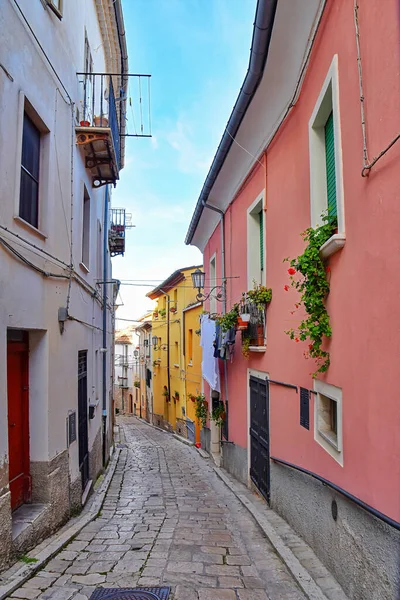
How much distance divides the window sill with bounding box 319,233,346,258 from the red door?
3.53 m

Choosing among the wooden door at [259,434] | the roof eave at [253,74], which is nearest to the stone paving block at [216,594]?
the wooden door at [259,434]

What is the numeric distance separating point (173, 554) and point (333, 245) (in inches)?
145

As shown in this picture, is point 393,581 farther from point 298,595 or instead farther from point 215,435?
point 215,435

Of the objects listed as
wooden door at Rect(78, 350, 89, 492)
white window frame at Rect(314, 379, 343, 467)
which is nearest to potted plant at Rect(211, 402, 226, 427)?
wooden door at Rect(78, 350, 89, 492)

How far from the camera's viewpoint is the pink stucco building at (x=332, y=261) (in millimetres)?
3238

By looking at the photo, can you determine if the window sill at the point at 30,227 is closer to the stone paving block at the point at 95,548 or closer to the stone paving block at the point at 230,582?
the stone paving block at the point at 95,548

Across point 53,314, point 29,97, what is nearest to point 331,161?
point 29,97

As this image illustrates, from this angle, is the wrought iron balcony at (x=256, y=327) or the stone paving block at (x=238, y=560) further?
the wrought iron balcony at (x=256, y=327)

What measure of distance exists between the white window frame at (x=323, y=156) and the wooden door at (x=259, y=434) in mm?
3581

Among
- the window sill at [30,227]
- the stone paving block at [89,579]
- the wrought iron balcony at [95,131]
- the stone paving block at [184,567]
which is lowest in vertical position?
the stone paving block at [184,567]

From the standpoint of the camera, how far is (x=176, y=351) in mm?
25391

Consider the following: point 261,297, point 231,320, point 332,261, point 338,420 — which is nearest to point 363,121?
point 332,261

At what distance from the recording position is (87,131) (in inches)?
314

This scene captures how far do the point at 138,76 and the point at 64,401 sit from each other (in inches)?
228
